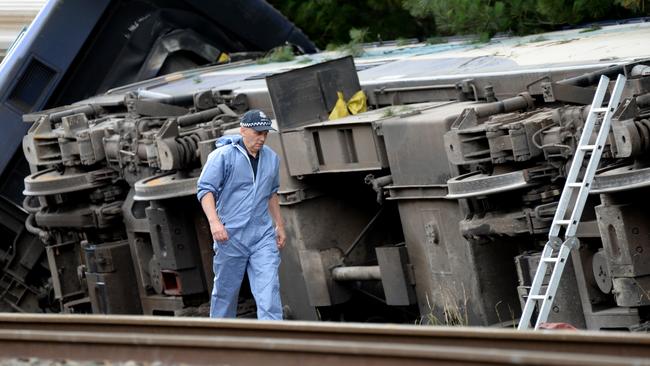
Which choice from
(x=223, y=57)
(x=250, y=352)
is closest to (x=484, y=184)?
(x=250, y=352)

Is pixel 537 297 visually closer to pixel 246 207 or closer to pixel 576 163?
pixel 576 163

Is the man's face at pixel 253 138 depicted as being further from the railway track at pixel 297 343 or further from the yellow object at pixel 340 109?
the railway track at pixel 297 343

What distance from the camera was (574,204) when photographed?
820cm

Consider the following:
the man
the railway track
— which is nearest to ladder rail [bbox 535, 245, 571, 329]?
the railway track

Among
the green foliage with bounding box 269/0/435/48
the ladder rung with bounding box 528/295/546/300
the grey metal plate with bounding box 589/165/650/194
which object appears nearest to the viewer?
the grey metal plate with bounding box 589/165/650/194

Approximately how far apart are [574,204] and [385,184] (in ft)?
6.78

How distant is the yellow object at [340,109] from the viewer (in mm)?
10859

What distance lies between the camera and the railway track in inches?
229

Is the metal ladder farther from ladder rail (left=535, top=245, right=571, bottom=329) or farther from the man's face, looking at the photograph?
the man's face

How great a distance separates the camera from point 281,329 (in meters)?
7.00

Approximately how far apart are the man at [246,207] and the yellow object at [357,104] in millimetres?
1553

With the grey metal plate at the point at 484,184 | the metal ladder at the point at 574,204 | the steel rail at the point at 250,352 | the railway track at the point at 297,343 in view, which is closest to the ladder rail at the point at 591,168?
the metal ladder at the point at 574,204

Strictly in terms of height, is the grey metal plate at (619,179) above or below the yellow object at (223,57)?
below

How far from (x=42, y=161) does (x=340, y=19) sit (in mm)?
7052
